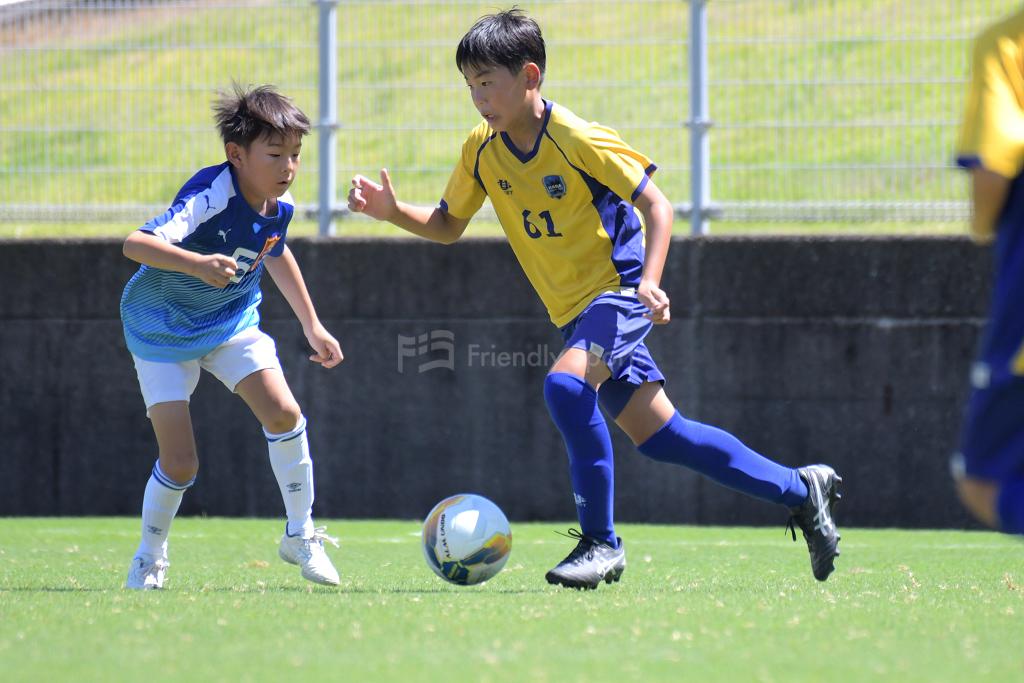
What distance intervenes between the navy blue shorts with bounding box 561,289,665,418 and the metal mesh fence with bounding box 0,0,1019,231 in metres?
3.47

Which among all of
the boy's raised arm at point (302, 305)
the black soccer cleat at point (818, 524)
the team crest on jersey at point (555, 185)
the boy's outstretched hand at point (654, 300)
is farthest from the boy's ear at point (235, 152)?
the black soccer cleat at point (818, 524)

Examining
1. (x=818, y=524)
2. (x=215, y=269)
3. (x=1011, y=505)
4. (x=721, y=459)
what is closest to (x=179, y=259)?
(x=215, y=269)

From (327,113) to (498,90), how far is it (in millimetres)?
3813

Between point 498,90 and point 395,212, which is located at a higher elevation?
point 498,90

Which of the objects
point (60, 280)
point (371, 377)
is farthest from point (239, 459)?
point (60, 280)

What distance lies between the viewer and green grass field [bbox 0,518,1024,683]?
315cm

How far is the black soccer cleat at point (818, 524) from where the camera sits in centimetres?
485

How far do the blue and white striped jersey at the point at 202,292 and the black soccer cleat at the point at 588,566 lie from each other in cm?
142

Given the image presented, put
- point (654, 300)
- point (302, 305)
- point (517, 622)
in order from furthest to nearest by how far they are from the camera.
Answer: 1. point (302, 305)
2. point (654, 300)
3. point (517, 622)

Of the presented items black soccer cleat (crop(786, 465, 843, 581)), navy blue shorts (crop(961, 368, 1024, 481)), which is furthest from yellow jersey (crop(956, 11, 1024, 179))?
black soccer cleat (crop(786, 465, 843, 581))

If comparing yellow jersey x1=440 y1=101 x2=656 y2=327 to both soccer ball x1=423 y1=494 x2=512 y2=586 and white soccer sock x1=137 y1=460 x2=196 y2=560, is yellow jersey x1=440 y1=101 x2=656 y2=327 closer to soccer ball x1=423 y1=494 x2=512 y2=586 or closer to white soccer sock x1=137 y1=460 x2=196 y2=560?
soccer ball x1=423 y1=494 x2=512 y2=586

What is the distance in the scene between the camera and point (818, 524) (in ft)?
15.9

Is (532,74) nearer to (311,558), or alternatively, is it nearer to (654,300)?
(654,300)

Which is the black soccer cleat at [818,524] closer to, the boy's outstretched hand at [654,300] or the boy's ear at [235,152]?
the boy's outstretched hand at [654,300]
